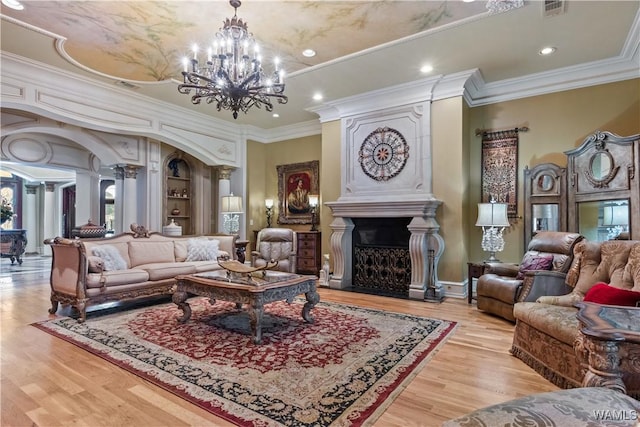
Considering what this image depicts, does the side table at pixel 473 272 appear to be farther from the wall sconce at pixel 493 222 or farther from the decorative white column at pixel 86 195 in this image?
the decorative white column at pixel 86 195

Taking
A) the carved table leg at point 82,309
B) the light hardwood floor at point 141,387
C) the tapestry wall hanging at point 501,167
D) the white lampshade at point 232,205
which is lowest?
the light hardwood floor at point 141,387

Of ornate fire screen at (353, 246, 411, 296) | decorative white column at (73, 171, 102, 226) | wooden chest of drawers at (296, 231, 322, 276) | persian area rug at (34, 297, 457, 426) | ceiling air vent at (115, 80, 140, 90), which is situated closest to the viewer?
persian area rug at (34, 297, 457, 426)

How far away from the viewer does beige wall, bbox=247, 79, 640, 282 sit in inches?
175

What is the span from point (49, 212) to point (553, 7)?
47.8ft

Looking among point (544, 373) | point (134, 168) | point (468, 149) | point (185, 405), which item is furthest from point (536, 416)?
point (134, 168)

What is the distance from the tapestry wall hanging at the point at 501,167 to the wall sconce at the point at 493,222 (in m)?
0.60

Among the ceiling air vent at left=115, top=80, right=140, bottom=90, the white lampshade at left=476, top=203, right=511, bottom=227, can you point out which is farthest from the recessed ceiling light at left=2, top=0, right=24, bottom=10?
the white lampshade at left=476, top=203, right=511, bottom=227

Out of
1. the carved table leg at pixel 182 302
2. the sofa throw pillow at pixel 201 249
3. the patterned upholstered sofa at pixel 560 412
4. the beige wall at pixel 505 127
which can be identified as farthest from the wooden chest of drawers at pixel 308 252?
the patterned upholstered sofa at pixel 560 412

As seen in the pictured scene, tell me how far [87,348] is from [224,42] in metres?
3.06

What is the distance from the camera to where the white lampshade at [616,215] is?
3945mm

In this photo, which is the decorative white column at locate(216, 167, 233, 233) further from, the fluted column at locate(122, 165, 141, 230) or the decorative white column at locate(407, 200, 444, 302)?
the decorative white column at locate(407, 200, 444, 302)

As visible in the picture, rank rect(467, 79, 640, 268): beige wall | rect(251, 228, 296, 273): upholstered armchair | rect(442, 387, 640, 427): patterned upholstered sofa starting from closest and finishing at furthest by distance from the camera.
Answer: rect(442, 387, 640, 427): patterned upholstered sofa < rect(467, 79, 640, 268): beige wall < rect(251, 228, 296, 273): upholstered armchair

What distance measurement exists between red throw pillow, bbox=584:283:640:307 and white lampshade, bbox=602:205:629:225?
2.43 metres

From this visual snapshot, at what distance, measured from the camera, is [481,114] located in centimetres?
526
